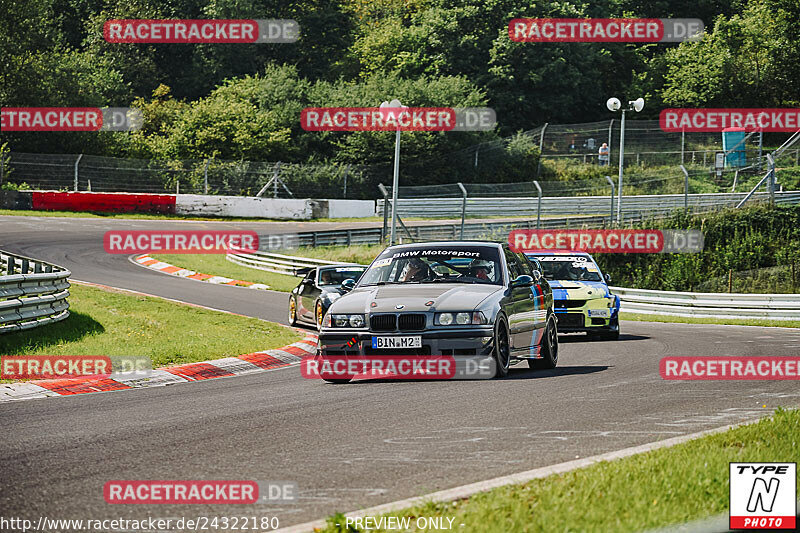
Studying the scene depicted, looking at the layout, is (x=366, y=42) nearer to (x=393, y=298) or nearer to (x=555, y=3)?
(x=555, y=3)

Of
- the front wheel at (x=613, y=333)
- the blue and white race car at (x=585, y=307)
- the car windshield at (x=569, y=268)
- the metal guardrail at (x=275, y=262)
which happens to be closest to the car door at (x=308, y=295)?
the car windshield at (x=569, y=268)

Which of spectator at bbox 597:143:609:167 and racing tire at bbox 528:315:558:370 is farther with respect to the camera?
spectator at bbox 597:143:609:167

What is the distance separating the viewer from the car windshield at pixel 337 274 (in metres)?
19.2

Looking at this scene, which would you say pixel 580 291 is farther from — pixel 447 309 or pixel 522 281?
pixel 447 309

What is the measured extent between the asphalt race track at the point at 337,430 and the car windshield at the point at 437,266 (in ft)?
4.28

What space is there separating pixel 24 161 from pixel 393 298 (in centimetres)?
3847

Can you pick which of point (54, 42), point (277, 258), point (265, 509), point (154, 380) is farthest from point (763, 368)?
point (54, 42)

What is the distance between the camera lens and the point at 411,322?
10.4m

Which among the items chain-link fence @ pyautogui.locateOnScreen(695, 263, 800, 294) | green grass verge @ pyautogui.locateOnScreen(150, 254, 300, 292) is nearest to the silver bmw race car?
green grass verge @ pyautogui.locateOnScreen(150, 254, 300, 292)

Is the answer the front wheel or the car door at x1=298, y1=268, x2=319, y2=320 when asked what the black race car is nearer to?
the car door at x1=298, y1=268, x2=319, y2=320

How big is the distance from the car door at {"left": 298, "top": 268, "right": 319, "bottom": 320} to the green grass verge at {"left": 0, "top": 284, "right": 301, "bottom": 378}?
0.77 m

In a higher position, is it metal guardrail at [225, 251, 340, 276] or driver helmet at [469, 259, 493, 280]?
driver helmet at [469, 259, 493, 280]

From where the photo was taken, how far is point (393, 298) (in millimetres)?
10695

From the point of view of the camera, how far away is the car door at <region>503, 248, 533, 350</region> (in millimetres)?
11196
